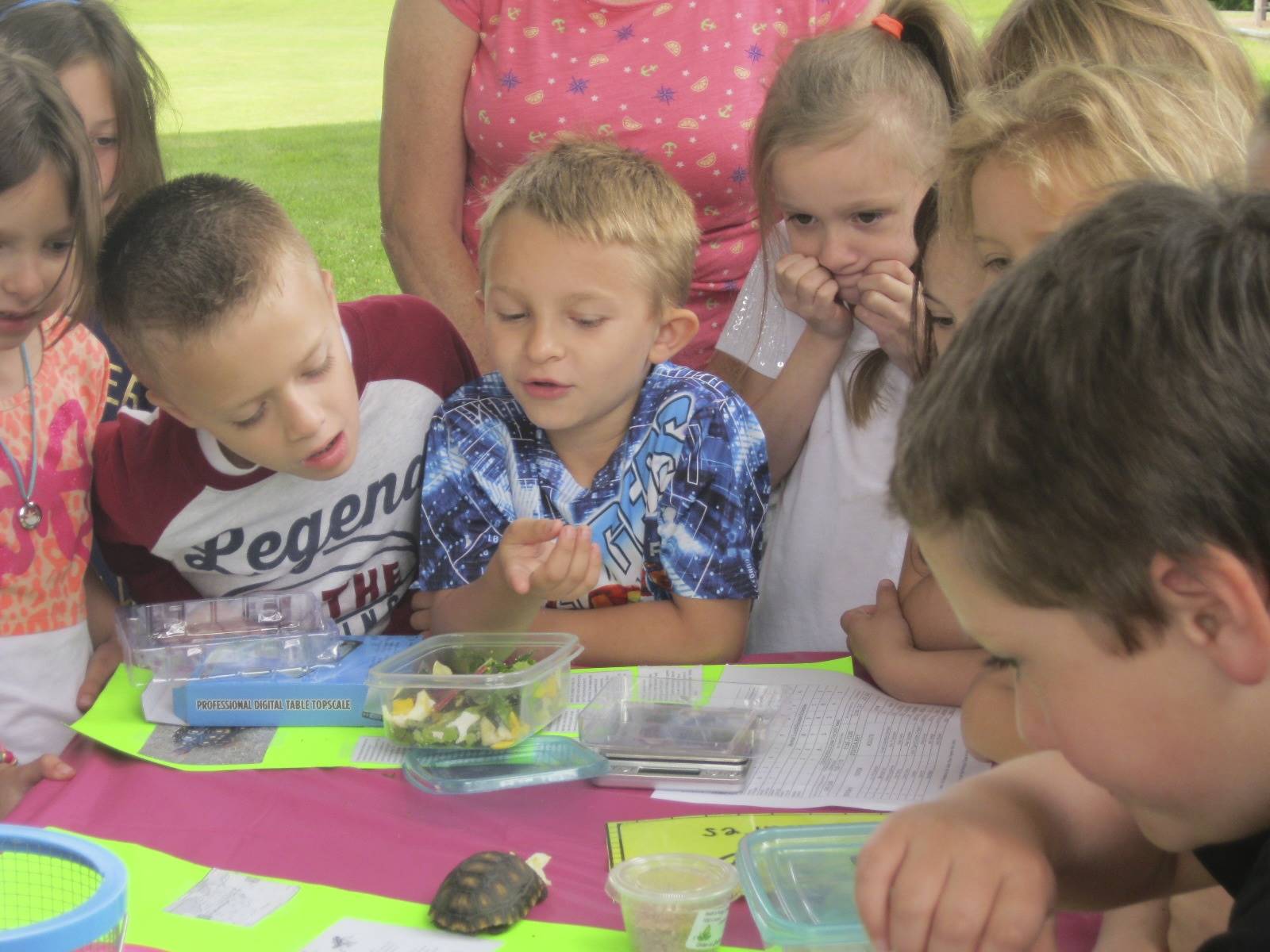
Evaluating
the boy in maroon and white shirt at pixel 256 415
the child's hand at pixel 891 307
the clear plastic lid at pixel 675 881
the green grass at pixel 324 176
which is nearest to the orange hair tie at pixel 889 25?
the child's hand at pixel 891 307

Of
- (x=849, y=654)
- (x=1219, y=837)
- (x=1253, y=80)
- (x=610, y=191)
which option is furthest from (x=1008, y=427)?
(x=1253, y=80)

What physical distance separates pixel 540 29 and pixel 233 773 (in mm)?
1500

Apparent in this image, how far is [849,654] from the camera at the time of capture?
5.90 feet

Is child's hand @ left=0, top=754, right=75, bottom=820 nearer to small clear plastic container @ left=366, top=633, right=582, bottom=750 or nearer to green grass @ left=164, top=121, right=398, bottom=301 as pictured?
small clear plastic container @ left=366, top=633, right=582, bottom=750

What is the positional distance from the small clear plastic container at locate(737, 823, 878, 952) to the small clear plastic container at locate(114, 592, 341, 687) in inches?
29.6

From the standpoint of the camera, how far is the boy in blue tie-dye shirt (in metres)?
1.84

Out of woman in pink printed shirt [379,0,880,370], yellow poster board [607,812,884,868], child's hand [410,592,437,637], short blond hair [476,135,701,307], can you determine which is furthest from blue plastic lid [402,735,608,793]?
woman in pink printed shirt [379,0,880,370]

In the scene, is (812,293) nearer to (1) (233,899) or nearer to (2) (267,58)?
(1) (233,899)

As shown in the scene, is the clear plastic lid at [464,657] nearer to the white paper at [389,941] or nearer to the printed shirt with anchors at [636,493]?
the printed shirt with anchors at [636,493]

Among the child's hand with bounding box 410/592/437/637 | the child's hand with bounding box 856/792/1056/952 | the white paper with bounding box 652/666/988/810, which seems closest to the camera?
the child's hand with bounding box 856/792/1056/952

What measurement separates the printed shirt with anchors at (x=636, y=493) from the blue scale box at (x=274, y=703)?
338 millimetres

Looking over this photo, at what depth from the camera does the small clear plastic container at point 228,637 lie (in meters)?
1.69

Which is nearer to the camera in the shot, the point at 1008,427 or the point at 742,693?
the point at 1008,427

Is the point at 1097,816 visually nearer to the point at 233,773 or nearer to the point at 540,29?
the point at 233,773
